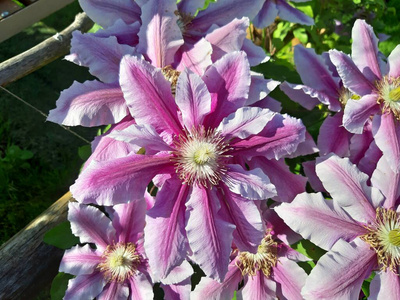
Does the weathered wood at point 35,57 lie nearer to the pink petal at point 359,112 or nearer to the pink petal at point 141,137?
the pink petal at point 141,137

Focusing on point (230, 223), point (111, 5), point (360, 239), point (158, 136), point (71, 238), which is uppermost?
point (111, 5)

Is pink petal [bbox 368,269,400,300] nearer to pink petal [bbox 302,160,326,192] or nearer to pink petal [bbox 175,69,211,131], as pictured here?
pink petal [bbox 302,160,326,192]

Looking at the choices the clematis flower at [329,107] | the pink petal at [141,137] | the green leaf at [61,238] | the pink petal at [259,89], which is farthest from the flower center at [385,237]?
the green leaf at [61,238]

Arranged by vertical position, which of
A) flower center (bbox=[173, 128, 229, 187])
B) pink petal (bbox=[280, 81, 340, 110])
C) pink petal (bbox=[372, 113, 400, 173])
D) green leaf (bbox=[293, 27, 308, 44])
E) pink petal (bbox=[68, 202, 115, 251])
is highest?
flower center (bbox=[173, 128, 229, 187])

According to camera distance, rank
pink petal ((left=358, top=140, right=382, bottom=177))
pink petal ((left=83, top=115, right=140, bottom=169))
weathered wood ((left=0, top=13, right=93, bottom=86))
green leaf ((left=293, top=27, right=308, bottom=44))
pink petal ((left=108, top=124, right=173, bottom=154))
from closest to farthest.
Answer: pink petal ((left=108, top=124, right=173, bottom=154)), pink petal ((left=83, top=115, right=140, bottom=169)), pink petal ((left=358, top=140, right=382, bottom=177)), weathered wood ((left=0, top=13, right=93, bottom=86)), green leaf ((left=293, top=27, right=308, bottom=44))

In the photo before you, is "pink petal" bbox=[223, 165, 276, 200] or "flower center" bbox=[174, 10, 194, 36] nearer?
"pink petal" bbox=[223, 165, 276, 200]

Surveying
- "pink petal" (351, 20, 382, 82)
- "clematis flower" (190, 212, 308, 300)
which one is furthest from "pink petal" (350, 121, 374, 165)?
"clematis flower" (190, 212, 308, 300)

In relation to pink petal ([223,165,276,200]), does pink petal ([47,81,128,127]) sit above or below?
above

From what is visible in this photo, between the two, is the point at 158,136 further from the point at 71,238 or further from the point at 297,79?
the point at 297,79

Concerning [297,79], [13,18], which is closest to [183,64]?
[297,79]
